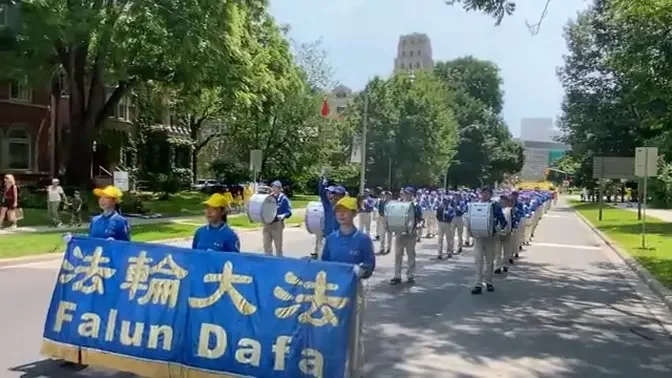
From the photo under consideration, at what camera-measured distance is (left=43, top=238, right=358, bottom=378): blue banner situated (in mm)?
6141

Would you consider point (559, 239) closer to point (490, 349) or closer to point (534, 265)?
point (534, 265)

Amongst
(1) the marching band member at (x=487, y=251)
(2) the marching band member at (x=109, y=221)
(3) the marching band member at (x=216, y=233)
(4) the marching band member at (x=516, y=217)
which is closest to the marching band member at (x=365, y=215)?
(4) the marching band member at (x=516, y=217)

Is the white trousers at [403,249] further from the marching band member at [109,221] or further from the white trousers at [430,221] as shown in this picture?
the white trousers at [430,221]

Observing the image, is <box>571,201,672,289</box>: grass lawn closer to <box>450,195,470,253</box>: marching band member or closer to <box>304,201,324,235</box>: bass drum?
<box>450,195,470,253</box>: marching band member

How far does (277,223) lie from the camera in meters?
15.8

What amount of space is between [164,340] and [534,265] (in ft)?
46.6

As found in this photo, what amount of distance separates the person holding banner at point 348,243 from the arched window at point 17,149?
3755 centimetres

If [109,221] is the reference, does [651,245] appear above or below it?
below

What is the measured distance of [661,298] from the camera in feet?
45.4

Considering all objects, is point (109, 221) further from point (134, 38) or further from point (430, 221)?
point (430, 221)

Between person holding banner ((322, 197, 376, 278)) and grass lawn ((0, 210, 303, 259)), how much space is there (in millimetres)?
11307

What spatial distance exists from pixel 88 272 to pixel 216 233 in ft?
3.98

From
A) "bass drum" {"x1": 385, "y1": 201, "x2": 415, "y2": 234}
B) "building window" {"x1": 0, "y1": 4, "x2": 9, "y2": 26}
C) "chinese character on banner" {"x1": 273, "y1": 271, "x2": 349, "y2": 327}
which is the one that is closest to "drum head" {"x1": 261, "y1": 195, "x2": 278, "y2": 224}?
"bass drum" {"x1": 385, "y1": 201, "x2": 415, "y2": 234}

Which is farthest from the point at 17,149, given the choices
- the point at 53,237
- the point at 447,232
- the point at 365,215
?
the point at 447,232
